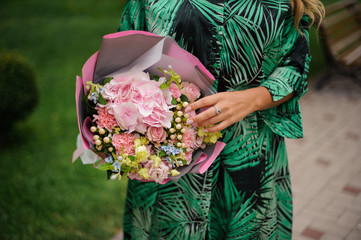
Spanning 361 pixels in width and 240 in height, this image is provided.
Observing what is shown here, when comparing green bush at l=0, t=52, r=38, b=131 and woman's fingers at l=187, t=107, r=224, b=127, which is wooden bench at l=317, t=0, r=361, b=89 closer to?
green bush at l=0, t=52, r=38, b=131

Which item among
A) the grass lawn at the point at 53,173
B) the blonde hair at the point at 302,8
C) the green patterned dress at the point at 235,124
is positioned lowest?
the grass lawn at the point at 53,173

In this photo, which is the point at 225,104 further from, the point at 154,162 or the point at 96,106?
the point at 96,106

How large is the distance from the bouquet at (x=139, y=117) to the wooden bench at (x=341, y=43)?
17.4 ft

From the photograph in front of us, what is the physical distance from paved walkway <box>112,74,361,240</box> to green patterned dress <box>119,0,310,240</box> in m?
1.65

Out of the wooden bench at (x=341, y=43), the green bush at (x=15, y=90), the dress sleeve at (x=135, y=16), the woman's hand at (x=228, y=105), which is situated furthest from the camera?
the wooden bench at (x=341, y=43)

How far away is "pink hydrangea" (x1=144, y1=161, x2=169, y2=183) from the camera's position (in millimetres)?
1413

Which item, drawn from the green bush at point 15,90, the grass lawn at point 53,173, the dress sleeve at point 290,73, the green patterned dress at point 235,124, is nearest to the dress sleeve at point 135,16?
the green patterned dress at point 235,124

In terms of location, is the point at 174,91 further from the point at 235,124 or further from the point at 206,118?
the point at 235,124

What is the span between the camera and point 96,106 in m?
1.44

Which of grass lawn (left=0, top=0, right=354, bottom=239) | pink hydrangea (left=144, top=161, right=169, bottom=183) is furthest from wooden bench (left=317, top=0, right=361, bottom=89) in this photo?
pink hydrangea (left=144, top=161, right=169, bottom=183)

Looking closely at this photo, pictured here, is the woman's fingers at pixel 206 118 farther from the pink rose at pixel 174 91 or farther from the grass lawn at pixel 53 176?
the grass lawn at pixel 53 176

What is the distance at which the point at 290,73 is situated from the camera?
1.74m

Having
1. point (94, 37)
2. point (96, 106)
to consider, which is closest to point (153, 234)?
point (96, 106)

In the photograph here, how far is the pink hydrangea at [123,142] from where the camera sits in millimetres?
1410
